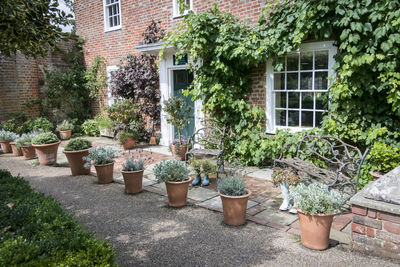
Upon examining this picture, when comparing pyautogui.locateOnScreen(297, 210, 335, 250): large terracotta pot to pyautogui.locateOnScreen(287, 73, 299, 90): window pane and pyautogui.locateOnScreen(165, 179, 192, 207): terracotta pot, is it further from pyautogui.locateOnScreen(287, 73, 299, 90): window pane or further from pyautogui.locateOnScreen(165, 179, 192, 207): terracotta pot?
pyautogui.locateOnScreen(287, 73, 299, 90): window pane

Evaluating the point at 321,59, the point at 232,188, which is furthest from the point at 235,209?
the point at 321,59

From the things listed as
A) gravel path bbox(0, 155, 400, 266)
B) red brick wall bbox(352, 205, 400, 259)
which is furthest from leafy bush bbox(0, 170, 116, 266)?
red brick wall bbox(352, 205, 400, 259)

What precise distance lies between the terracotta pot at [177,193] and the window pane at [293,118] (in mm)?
2991

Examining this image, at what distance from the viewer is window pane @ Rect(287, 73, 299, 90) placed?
648 centimetres

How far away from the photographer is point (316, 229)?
3385 mm

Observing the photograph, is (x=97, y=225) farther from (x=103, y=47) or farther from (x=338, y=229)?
(x=103, y=47)

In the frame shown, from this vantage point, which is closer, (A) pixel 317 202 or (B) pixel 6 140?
(A) pixel 317 202

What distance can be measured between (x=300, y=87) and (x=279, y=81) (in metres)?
0.51

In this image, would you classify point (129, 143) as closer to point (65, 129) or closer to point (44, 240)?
point (65, 129)

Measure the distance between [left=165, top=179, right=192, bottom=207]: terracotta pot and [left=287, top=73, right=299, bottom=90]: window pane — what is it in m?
3.22

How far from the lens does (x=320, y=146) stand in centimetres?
563

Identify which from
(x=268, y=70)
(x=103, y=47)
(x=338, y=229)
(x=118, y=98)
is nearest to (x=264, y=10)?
(x=268, y=70)

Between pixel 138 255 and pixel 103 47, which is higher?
pixel 103 47

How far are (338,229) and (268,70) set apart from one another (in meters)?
3.86
